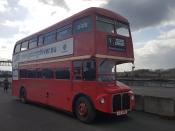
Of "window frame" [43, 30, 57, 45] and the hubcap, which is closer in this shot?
the hubcap

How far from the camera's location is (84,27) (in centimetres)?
1223

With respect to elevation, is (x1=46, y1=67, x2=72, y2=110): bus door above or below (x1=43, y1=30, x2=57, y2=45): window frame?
below

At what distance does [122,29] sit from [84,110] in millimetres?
3941

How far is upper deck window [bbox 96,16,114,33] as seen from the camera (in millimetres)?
11883

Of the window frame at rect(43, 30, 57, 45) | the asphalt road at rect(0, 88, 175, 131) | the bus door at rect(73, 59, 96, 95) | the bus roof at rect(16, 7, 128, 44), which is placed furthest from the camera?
the window frame at rect(43, 30, 57, 45)

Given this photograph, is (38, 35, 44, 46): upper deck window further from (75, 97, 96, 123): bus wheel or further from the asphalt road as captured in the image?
(75, 97, 96, 123): bus wheel

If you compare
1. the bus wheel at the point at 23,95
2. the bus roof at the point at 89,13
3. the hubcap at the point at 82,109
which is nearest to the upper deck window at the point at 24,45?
the bus wheel at the point at 23,95

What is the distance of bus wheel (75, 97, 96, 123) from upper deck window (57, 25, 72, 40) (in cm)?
314

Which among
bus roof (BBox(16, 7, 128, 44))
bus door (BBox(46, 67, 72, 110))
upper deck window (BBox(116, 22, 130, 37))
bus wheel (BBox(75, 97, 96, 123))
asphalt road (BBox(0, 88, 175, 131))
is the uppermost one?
bus roof (BBox(16, 7, 128, 44))

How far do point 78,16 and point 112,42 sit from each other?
1.97 meters

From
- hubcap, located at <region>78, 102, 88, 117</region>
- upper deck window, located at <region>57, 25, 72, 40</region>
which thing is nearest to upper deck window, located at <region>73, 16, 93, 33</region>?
upper deck window, located at <region>57, 25, 72, 40</region>

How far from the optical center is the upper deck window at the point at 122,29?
12.7 metres

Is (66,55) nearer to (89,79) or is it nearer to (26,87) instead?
(89,79)

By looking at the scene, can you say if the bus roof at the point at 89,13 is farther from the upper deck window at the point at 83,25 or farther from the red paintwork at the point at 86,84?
the upper deck window at the point at 83,25
